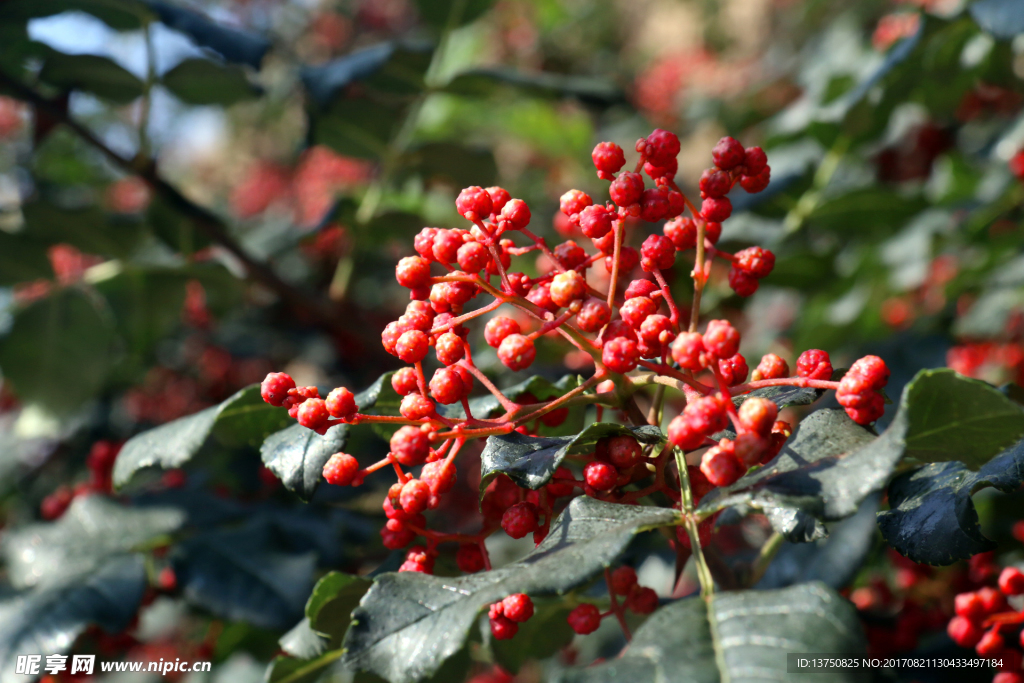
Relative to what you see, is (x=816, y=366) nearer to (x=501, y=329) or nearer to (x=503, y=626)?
(x=501, y=329)

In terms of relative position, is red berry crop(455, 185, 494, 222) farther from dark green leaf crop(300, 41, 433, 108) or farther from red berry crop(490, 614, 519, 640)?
dark green leaf crop(300, 41, 433, 108)

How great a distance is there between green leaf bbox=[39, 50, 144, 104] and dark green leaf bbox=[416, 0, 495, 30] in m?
0.76

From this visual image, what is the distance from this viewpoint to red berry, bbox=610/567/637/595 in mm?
994

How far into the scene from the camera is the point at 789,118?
223 cm

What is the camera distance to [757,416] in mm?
725

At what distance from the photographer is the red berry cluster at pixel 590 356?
2.59ft

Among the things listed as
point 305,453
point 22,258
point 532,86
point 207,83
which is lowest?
point 305,453

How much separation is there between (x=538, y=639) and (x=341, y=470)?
62cm

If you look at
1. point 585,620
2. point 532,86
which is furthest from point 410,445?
point 532,86

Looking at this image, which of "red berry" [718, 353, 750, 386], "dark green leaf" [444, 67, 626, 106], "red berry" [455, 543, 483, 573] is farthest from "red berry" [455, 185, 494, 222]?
"dark green leaf" [444, 67, 626, 106]

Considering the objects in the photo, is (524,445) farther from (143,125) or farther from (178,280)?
(178,280)

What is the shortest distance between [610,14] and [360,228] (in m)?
4.25

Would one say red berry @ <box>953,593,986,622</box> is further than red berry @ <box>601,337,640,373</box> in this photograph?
Yes

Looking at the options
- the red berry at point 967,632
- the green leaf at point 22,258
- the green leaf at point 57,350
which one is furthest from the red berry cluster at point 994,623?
the green leaf at point 22,258
